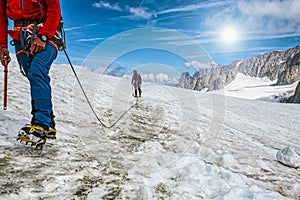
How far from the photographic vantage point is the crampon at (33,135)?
325 centimetres

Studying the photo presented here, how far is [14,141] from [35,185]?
1.34 meters

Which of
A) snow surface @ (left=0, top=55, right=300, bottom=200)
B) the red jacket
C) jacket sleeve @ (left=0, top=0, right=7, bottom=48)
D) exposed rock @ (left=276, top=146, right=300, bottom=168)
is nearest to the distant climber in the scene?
snow surface @ (left=0, top=55, right=300, bottom=200)

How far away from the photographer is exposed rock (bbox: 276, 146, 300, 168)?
5.22 m

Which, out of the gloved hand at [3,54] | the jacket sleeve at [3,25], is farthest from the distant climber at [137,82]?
the jacket sleeve at [3,25]

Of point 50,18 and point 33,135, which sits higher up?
point 50,18

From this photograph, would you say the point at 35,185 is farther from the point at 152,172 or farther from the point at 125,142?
the point at 125,142

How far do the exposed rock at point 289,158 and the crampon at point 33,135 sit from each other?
17.3 ft

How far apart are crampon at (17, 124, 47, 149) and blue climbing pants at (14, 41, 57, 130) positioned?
0.11 meters

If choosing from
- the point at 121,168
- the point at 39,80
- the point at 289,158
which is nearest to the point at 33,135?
the point at 39,80

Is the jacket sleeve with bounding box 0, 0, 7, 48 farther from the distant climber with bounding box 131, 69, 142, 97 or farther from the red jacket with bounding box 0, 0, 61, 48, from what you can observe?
the distant climber with bounding box 131, 69, 142, 97

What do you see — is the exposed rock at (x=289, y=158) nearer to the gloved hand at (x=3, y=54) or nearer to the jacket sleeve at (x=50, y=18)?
the jacket sleeve at (x=50, y=18)

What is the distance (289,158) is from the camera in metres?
5.29

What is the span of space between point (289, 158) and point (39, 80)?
5.57m

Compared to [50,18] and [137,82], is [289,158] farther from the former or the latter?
[137,82]
